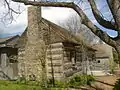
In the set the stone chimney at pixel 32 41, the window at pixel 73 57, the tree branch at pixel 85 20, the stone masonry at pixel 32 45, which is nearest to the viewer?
the tree branch at pixel 85 20

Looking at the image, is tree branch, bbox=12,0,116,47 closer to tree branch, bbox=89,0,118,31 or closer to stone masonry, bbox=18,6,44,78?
tree branch, bbox=89,0,118,31

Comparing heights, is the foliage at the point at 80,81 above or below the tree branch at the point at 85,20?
below

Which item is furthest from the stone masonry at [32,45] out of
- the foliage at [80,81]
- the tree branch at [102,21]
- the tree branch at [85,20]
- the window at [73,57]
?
the tree branch at [102,21]

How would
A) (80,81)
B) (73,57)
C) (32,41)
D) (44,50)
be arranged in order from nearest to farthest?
1. (80,81)
2. (44,50)
3. (32,41)
4. (73,57)

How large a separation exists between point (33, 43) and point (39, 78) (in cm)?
414

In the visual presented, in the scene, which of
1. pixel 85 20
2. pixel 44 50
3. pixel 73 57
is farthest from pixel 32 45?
pixel 85 20

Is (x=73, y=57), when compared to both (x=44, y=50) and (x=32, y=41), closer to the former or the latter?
(x=32, y=41)

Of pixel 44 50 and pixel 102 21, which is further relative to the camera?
pixel 44 50

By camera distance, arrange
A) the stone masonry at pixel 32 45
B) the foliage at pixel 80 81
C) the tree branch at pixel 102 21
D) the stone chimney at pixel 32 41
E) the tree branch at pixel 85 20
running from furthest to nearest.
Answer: the stone chimney at pixel 32 41 → the stone masonry at pixel 32 45 → the foliage at pixel 80 81 → the tree branch at pixel 102 21 → the tree branch at pixel 85 20

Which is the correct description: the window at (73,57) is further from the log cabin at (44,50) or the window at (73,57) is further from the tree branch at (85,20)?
the tree branch at (85,20)

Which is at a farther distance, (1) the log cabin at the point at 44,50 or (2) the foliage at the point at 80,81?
(1) the log cabin at the point at 44,50

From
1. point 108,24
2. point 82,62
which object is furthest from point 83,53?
point 108,24

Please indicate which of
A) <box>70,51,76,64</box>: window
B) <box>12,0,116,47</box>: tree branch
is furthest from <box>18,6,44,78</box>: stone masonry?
<box>12,0,116,47</box>: tree branch

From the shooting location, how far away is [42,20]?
27.3 meters
